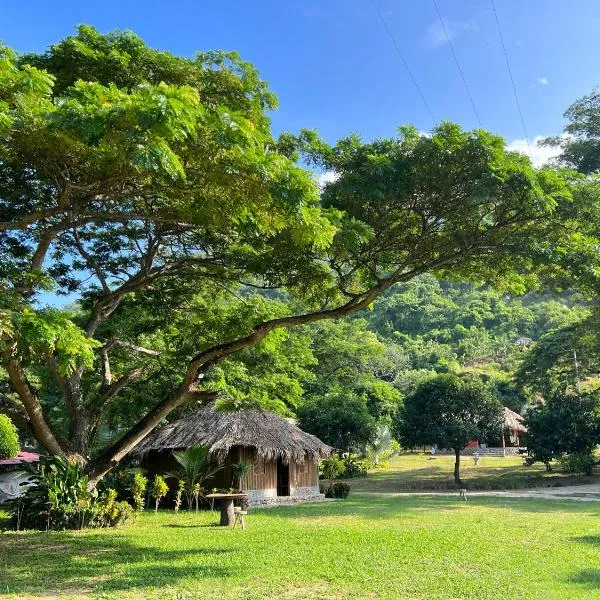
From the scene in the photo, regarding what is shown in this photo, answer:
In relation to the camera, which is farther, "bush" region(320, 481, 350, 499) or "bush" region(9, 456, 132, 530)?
"bush" region(320, 481, 350, 499)

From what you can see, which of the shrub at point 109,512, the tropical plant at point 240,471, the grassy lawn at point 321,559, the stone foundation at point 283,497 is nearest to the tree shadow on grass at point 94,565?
the grassy lawn at point 321,559

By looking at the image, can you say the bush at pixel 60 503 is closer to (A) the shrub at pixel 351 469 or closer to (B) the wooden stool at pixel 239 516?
(B) the wooden stool at pixel 239 516

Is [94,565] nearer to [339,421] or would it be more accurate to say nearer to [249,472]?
[249,472]

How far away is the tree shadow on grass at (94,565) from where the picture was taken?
7.12 meters

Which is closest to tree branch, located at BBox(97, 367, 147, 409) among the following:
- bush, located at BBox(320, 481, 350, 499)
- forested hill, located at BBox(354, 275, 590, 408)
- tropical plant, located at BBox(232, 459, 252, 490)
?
tropical plant, located at BBox(232, 459, 252, 490)

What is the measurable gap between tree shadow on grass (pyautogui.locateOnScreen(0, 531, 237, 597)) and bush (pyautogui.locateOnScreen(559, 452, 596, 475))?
68.9 feet

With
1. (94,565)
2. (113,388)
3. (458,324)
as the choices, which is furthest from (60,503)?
(458,324)

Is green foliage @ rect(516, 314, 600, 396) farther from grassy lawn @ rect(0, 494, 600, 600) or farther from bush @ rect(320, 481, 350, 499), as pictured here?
grassy lawn @ rect(0, 494, 600, 600)

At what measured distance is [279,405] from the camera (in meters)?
14.2

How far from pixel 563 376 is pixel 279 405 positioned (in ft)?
78.4

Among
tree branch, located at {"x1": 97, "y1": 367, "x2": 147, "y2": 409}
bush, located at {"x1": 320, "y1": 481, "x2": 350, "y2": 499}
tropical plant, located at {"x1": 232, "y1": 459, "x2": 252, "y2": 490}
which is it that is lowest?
bush, located at {"x1": 320, "y1": 481, "x2": 350, "y2": 499}

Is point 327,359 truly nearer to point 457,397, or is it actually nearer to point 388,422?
point 388,422

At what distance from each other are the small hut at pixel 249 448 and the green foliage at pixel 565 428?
10472 mm

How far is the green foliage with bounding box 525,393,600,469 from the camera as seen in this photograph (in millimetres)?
25156
